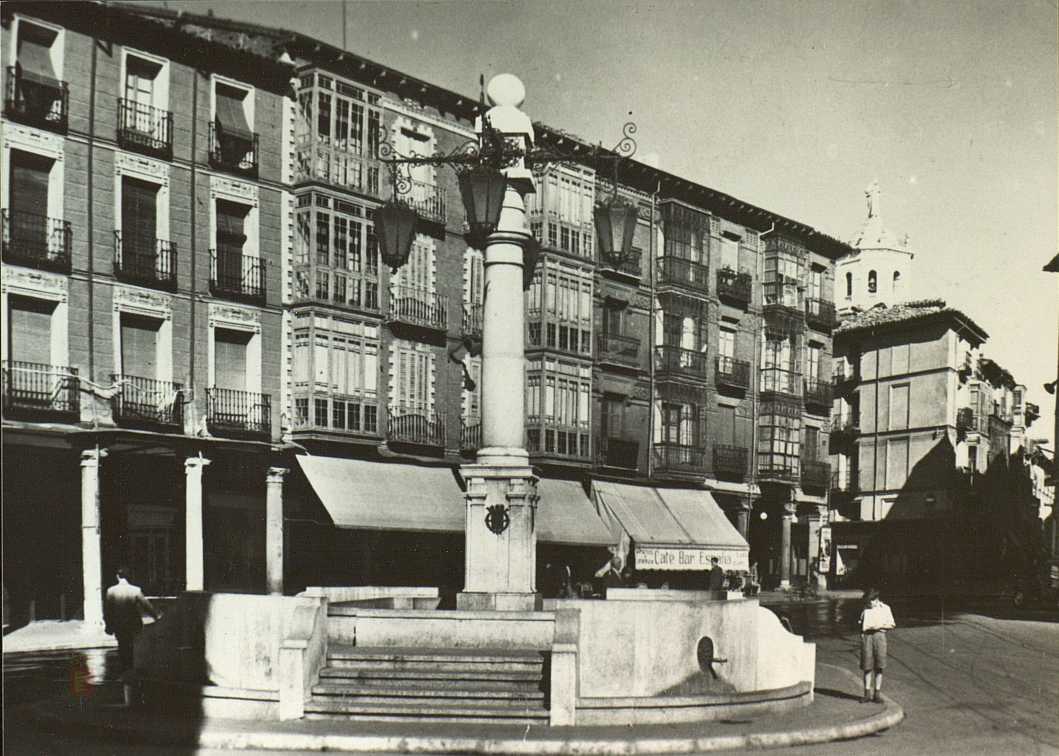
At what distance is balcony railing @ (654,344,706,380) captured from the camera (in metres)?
42.0

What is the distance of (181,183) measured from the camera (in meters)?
28.7

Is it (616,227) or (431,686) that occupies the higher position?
(616,227)

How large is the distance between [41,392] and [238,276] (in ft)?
23.5

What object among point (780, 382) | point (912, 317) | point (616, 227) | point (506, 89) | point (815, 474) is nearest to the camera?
point (616, 227)

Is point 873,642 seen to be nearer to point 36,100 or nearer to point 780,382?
point 36,100

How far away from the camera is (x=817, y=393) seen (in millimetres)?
50500

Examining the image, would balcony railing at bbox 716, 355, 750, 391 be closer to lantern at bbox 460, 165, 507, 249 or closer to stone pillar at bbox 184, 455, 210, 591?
stone pillar at bbox 184, 455, 210, 591

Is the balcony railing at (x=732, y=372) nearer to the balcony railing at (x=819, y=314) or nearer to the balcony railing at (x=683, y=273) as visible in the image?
the balcony railing at (x=683, y=273)

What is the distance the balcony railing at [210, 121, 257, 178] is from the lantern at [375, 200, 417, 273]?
53.8 feet

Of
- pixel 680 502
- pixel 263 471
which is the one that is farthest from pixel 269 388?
pixel 680 502

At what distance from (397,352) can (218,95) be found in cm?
896

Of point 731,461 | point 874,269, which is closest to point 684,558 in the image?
point 731,461

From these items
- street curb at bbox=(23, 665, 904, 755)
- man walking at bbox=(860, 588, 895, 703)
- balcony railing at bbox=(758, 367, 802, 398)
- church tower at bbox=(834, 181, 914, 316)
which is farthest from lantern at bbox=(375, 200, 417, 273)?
church tower at bbox=(834, 181, 914, 316)

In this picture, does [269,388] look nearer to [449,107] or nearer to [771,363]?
[449,107]
